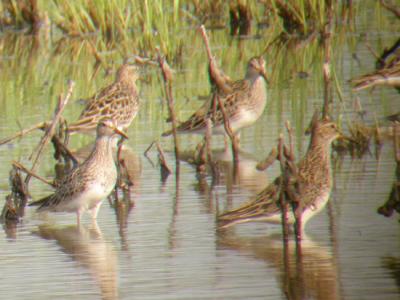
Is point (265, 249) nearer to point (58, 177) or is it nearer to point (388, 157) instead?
point (388, 157)

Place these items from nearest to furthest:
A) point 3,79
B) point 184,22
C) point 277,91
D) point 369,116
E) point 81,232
Result: 1. point 81,232
2. point 369,116
3. point 277,91
4. point 3,79
5. point 184,22

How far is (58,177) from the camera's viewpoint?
11953mm

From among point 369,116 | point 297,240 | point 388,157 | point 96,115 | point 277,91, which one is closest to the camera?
point 297,240

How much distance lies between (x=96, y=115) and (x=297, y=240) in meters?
5.72

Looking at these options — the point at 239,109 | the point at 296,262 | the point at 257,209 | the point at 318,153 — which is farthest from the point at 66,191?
the point at 239,109

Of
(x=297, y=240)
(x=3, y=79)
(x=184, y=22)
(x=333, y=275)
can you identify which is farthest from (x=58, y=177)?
(x=184, y=22)

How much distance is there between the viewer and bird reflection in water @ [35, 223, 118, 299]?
8.19m

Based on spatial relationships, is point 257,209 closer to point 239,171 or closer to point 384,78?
point 239,171

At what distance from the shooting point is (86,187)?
33.2 feet

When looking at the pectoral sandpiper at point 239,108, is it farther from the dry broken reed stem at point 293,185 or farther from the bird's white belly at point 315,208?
the dry broken reed stem at point 293,185

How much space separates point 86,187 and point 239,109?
11.8ft

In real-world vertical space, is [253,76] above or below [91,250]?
above

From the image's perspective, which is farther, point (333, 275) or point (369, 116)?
point (369, 116)

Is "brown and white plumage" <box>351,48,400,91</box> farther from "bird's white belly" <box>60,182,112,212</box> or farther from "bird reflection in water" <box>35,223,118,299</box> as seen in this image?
"bird reflection in water" <box>35,223,118,299</box>
